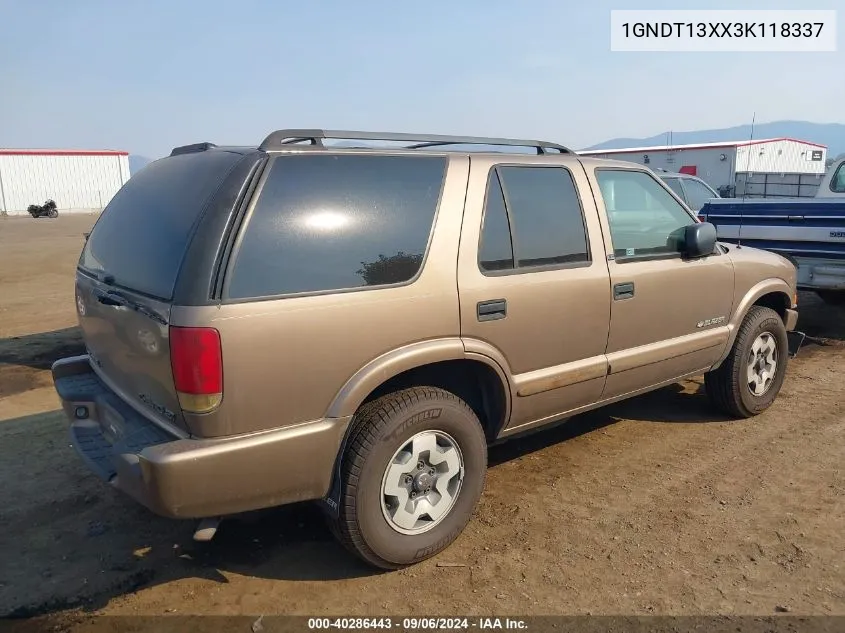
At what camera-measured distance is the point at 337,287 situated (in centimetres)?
274

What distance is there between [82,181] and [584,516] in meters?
47.7

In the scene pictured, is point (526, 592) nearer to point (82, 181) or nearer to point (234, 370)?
point (234, 370)

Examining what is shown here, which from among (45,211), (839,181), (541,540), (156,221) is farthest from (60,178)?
(541,540)

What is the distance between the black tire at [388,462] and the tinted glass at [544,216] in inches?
35.4

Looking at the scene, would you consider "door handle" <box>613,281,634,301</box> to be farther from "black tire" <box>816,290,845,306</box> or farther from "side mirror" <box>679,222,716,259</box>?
"black tire" <box>816,290,845,306</box>

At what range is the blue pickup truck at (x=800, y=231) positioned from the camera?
6.95 meters

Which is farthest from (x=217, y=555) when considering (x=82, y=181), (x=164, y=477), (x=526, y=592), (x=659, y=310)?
(x=82, y=181)

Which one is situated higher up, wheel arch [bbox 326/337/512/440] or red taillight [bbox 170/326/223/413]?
red taillight [bbox 170/326/223/413]

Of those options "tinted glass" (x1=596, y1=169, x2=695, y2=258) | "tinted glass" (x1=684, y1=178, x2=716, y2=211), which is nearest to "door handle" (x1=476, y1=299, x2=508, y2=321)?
"tinted glass" (x1=596, y1=169, x2=695, y2=258)

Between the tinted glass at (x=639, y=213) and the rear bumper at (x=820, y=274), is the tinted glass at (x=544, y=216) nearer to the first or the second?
the tinted glass at (x=639, y=213)

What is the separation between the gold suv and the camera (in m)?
2.53

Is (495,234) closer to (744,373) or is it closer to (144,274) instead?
(144,274)

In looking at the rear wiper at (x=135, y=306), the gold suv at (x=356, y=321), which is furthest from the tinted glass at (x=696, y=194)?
the rear wiper at (x=135, y=306)

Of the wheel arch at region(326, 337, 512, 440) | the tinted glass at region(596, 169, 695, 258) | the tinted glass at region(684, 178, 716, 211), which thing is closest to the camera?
the wheel arch at region(326, 337, 512, 440)
